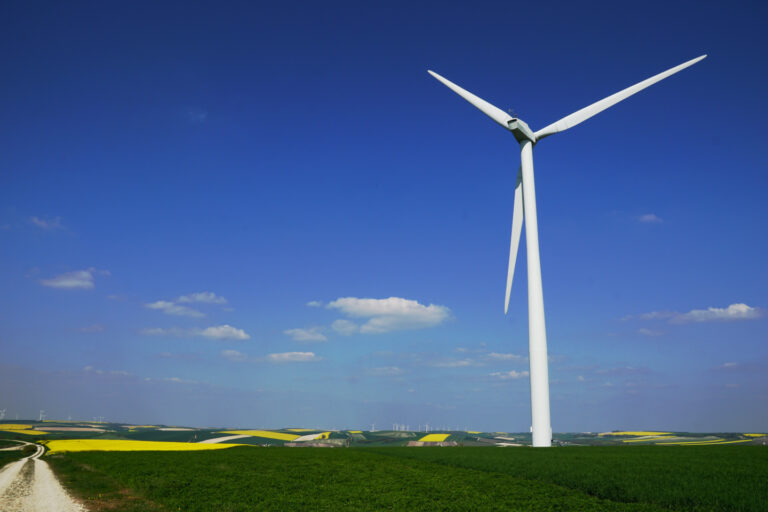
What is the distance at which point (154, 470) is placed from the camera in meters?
42.7

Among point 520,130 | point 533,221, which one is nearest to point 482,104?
point 520,130

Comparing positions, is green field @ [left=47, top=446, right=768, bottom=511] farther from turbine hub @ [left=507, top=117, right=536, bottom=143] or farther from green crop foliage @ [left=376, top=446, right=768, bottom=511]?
turbine hub @ [left=507, top=117, right=536, bottom=143]

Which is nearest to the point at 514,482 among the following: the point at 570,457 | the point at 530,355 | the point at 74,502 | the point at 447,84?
the point at 570,457

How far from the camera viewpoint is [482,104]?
62.1 m

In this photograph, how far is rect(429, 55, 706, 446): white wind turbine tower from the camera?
50688 mm

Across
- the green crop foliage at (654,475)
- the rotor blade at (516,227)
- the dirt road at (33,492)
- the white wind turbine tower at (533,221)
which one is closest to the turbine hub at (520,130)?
the white wind turbine tower at (533,221)

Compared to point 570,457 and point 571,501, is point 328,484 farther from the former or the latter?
point 570,457

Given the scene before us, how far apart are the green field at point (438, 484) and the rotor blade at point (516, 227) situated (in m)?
19.9

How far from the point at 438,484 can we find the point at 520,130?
41473mm

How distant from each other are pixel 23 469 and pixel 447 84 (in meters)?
61.2

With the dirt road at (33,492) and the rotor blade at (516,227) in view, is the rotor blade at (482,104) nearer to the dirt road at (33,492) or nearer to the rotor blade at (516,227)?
the rotor blade at (516,227)

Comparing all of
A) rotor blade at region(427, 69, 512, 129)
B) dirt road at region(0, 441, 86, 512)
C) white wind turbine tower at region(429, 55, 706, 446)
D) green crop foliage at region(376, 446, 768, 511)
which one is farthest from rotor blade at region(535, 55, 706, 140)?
dirt road at region(0, 441, 86, 512)

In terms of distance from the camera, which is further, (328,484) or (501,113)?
(501,113)

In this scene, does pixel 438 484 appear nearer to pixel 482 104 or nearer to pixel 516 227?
pixel 516 227
